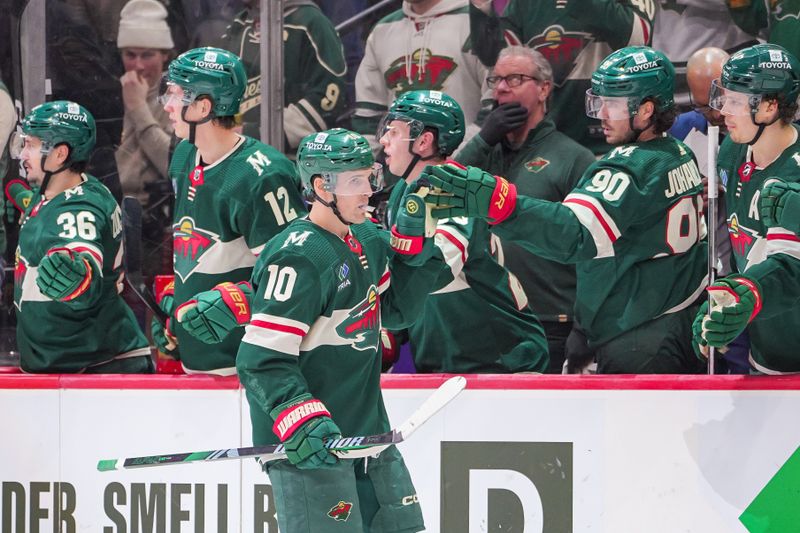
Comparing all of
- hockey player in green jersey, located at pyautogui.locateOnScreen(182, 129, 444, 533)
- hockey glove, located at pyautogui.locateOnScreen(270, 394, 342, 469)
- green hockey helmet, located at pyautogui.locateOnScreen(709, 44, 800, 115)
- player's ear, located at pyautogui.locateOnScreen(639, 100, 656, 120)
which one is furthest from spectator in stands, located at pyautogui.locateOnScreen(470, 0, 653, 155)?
hockey glove, located at pyautogui.locateOnScreen(270, 394, 342, 469)

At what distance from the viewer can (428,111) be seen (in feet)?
14.1

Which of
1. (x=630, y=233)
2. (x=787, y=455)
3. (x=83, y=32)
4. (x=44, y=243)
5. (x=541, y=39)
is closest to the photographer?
(x=787, y=455)

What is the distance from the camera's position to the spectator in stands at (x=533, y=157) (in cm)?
478

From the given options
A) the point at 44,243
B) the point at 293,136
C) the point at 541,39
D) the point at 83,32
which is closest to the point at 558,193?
the point at 541,39

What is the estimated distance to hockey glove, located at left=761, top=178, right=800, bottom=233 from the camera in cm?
365

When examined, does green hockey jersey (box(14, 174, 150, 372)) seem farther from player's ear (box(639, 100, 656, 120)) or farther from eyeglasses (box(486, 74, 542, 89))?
player's ear (box(639, 100, 656, 120))

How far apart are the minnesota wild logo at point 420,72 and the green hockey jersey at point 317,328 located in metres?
1.83

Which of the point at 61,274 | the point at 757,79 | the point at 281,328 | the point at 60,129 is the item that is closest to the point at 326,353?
the point at 281,328

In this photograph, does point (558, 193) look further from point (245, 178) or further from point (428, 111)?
point (245, 178)

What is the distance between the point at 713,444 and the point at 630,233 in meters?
0.68

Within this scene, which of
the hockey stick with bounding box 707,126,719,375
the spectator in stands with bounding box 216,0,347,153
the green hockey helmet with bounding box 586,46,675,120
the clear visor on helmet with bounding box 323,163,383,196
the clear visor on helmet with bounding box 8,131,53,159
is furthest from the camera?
the spectator in stands with bounding box 216,0,347,153

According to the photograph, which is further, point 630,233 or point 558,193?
point 558,193

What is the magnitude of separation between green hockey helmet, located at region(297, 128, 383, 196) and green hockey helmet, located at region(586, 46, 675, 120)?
1065mm

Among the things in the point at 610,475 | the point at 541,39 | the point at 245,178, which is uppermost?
the point at 541,39
